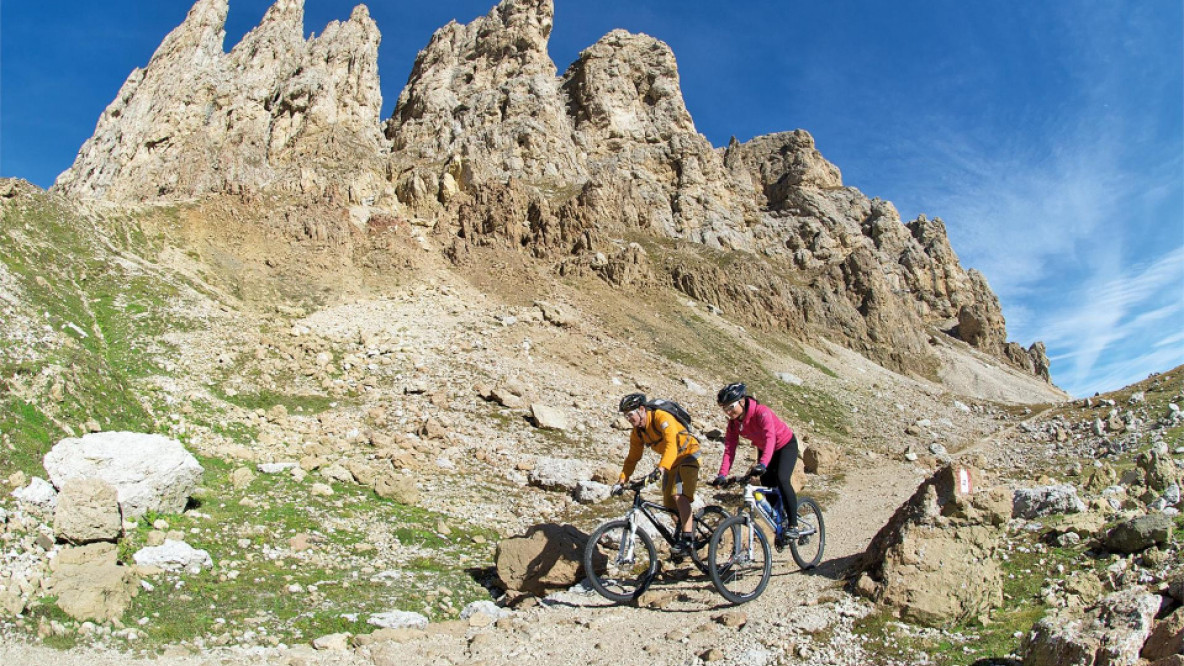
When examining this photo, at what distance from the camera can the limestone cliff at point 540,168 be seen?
50.3 m

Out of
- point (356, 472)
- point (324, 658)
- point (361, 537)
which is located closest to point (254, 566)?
point (361, 537)

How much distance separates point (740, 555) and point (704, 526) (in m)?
0.72

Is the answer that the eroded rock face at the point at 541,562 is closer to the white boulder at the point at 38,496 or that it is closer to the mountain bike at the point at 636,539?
the mountain bike at the point at 636,539

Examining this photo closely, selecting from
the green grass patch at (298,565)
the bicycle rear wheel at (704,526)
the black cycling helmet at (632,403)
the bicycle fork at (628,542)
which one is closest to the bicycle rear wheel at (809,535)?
the bicycle rear wheel at (704,526)

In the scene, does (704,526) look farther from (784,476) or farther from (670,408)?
(670,408)

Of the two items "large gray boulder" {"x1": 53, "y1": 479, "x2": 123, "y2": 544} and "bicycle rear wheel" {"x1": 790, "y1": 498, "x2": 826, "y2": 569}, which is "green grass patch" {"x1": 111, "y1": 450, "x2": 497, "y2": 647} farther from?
"bicycle rear wheel" {"x1": 790, "y1": 498, "x2": 826, "y2": 569}

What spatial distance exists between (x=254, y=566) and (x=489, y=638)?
4276 millimetres

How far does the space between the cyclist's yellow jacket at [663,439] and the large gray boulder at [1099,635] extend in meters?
3.97

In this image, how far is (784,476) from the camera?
790 cm

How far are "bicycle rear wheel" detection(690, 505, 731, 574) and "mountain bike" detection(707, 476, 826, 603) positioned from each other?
0.28 meters

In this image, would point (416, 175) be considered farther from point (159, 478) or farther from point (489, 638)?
point (489, 638)

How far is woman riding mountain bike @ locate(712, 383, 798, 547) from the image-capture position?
25.7 ft

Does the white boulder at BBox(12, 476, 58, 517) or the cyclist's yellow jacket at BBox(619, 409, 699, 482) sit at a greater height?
the cyclist's yellow jacket at BBox(619, 409, 699, 482)

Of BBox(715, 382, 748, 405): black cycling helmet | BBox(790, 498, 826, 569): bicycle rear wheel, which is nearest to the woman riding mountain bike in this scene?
BBox(715, 382, 748, 405): black cycling helmet
